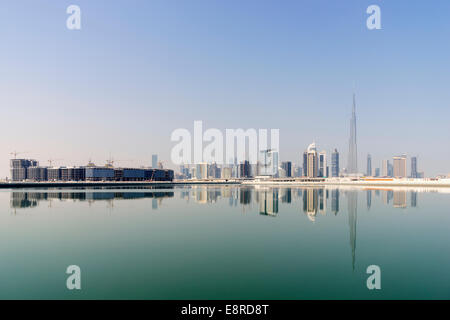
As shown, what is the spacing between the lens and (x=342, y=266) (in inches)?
709

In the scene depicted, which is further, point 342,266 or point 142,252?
point 142,252

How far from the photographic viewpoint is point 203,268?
17.3 meters

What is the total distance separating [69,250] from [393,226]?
3039 cm

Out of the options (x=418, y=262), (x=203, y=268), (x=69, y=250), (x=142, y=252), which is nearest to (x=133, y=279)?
(x=203, y=268)

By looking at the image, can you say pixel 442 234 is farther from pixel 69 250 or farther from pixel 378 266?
pixel 69 250

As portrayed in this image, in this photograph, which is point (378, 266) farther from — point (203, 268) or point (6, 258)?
point (6, 258)

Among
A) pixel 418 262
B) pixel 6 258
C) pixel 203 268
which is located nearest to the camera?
pixel 203 268

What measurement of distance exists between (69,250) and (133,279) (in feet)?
31.3
